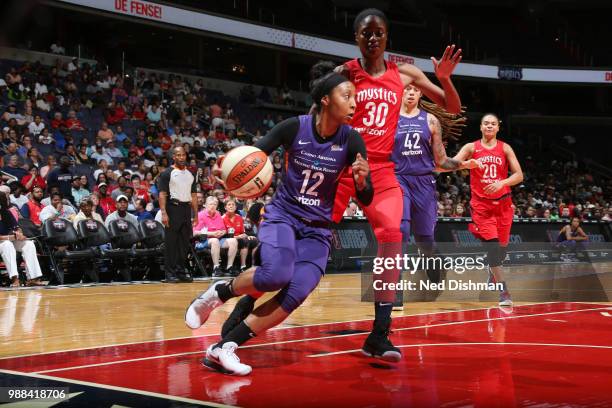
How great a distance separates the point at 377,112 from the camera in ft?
17.5

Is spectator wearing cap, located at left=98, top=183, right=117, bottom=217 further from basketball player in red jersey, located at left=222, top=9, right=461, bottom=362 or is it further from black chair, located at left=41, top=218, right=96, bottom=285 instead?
basketball player in red jersey, located at left=222, top=9, right=461, bottom=362

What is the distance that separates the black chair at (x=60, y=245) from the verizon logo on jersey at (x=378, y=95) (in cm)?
667

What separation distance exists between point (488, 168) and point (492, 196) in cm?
34

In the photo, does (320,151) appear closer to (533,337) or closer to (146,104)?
(533,337)

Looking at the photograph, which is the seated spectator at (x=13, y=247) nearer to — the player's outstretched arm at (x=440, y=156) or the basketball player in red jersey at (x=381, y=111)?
the player's outstretched arm at (x=440, y=156)

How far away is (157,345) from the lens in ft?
17.2

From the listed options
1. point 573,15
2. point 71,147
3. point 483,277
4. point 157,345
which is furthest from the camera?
point 573,15

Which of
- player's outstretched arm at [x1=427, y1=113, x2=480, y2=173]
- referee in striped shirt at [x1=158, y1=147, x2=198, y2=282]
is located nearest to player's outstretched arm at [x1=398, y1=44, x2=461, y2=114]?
player's outstretched arm at [x1=427, y1=113, x2=480, y2=173]

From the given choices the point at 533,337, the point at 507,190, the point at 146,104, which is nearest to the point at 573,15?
the point at 146,104

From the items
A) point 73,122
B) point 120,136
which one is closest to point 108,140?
point 120,136

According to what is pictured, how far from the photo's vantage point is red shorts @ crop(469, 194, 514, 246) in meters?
8.52

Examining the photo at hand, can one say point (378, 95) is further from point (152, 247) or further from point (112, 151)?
point (112, 151)

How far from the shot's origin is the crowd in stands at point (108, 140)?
12.6m

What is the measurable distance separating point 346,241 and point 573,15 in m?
27.5
